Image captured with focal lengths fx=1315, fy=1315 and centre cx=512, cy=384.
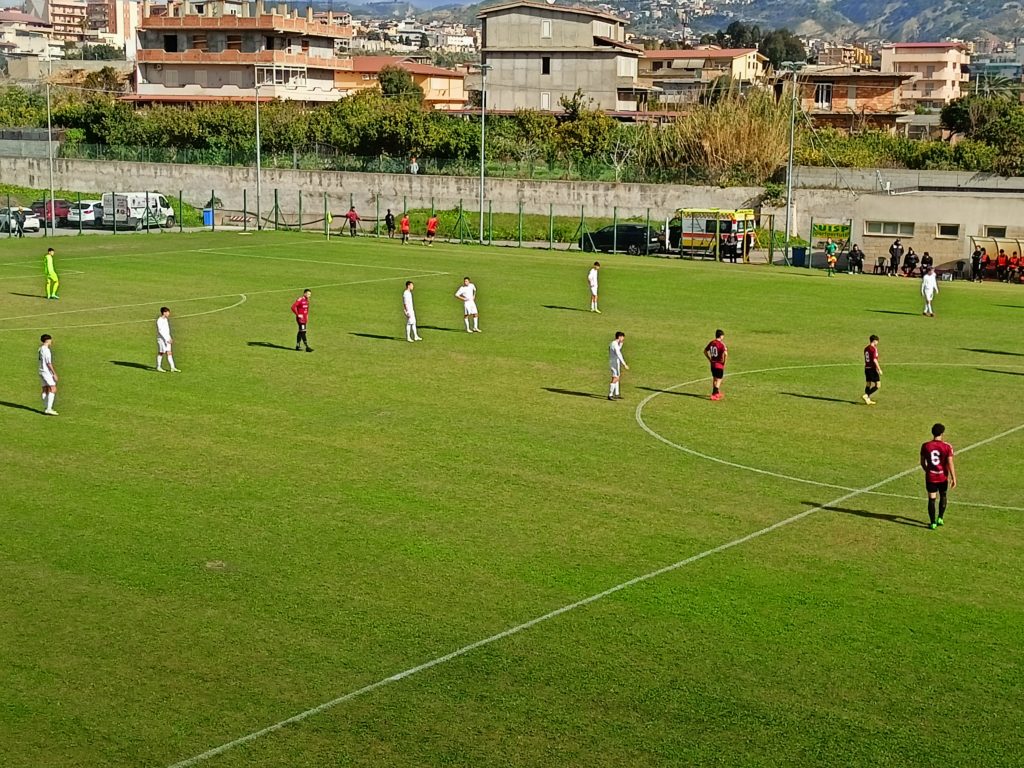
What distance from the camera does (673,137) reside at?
89.0 m

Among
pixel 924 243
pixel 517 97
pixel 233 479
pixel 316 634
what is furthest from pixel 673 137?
pixel 316 634

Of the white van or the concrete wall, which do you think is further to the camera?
the white van

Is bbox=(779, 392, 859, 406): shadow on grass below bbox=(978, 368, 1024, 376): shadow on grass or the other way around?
below

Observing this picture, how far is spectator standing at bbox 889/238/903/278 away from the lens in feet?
200

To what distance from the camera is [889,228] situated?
204 feet

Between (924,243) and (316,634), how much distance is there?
51.4 meters

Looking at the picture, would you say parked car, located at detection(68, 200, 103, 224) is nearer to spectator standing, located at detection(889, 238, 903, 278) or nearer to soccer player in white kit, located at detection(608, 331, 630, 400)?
spectator standing, located at detection(889, 238, 903, 278)

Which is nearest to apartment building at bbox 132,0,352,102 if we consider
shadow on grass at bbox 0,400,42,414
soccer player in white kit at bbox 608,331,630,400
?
shadow on grass at bbox 0,400,42,414

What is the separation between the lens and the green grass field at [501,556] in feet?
45.8

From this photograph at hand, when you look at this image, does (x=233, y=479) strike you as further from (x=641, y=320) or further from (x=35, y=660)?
(x=641, y=320)

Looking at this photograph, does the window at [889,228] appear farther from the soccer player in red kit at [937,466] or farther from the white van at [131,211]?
the soccer player in red kit at [937,466]

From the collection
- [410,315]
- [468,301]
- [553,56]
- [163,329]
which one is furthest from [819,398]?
[553,56]

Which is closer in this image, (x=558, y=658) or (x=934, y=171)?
(x=558, y=658)

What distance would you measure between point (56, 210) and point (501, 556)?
6777 centimetres
